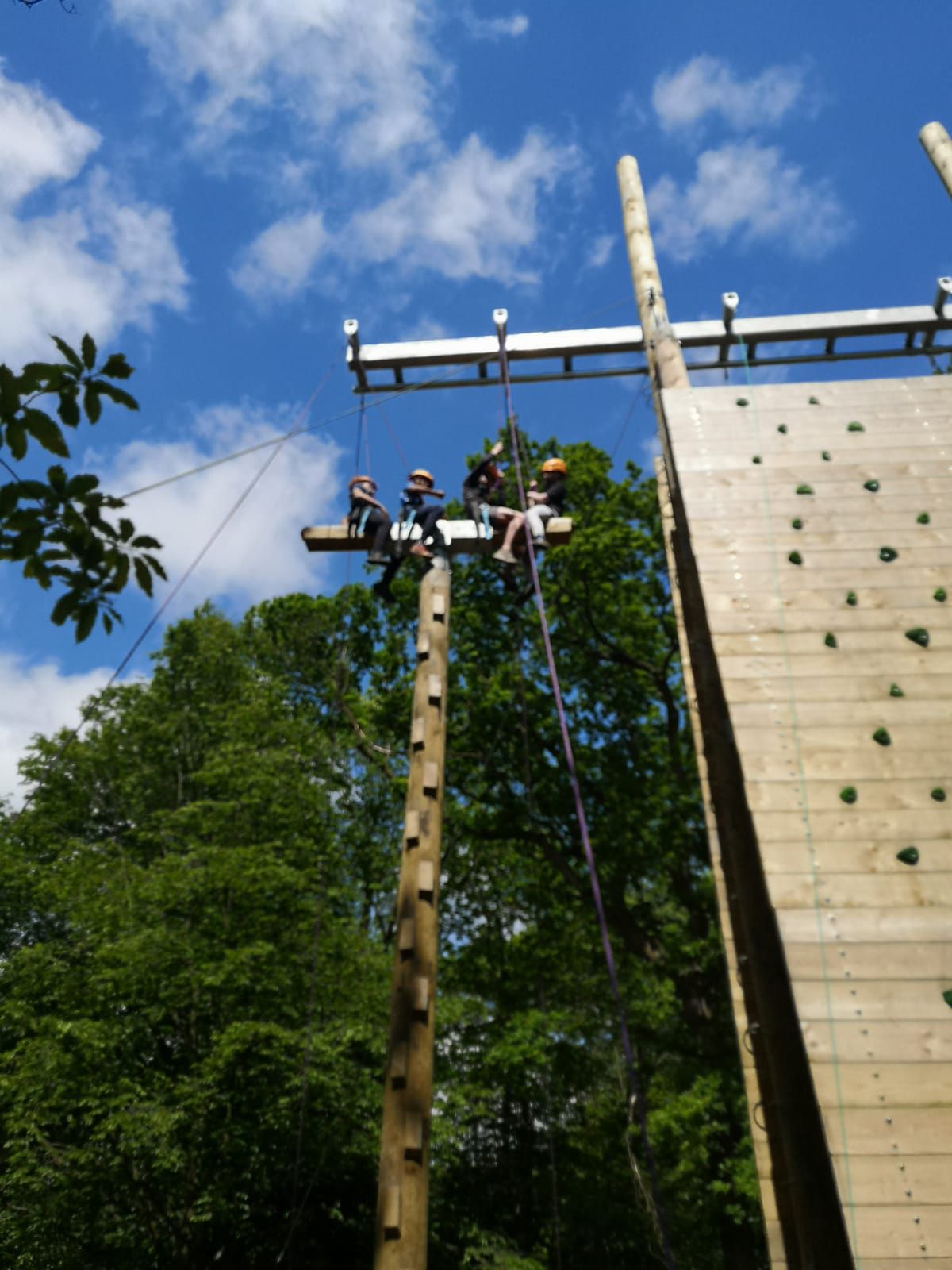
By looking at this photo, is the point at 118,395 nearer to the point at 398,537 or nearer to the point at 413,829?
the point at 413,829

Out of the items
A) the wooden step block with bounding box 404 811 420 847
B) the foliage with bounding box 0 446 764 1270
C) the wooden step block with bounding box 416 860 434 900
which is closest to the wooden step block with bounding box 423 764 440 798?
the wooden step block with bounding box 404 811 420 847

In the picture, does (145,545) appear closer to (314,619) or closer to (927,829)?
(927,829)

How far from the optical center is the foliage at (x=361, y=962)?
11273mm

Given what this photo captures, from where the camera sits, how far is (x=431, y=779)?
16.5 feet

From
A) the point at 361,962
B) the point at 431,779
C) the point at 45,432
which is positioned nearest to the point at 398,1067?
the point at 431,779

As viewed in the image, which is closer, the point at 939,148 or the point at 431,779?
the point at 431,779

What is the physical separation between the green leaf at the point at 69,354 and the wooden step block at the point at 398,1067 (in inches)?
120

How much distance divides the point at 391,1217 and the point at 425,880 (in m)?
1.36

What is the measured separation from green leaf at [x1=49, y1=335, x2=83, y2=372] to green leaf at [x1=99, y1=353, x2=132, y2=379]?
0.18 feet

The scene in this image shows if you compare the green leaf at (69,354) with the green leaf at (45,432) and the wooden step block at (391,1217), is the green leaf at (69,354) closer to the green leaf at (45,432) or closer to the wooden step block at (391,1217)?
the green leaf at (45,432)

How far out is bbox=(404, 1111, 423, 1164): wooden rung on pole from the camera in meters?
4.03

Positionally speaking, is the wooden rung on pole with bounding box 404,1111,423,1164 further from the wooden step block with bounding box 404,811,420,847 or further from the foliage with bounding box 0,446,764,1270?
the foliage with bounding box 0,446,764,1270

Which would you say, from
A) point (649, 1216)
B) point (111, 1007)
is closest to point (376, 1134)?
point (111, 1007)

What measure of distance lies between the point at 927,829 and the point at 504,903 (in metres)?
12.0
